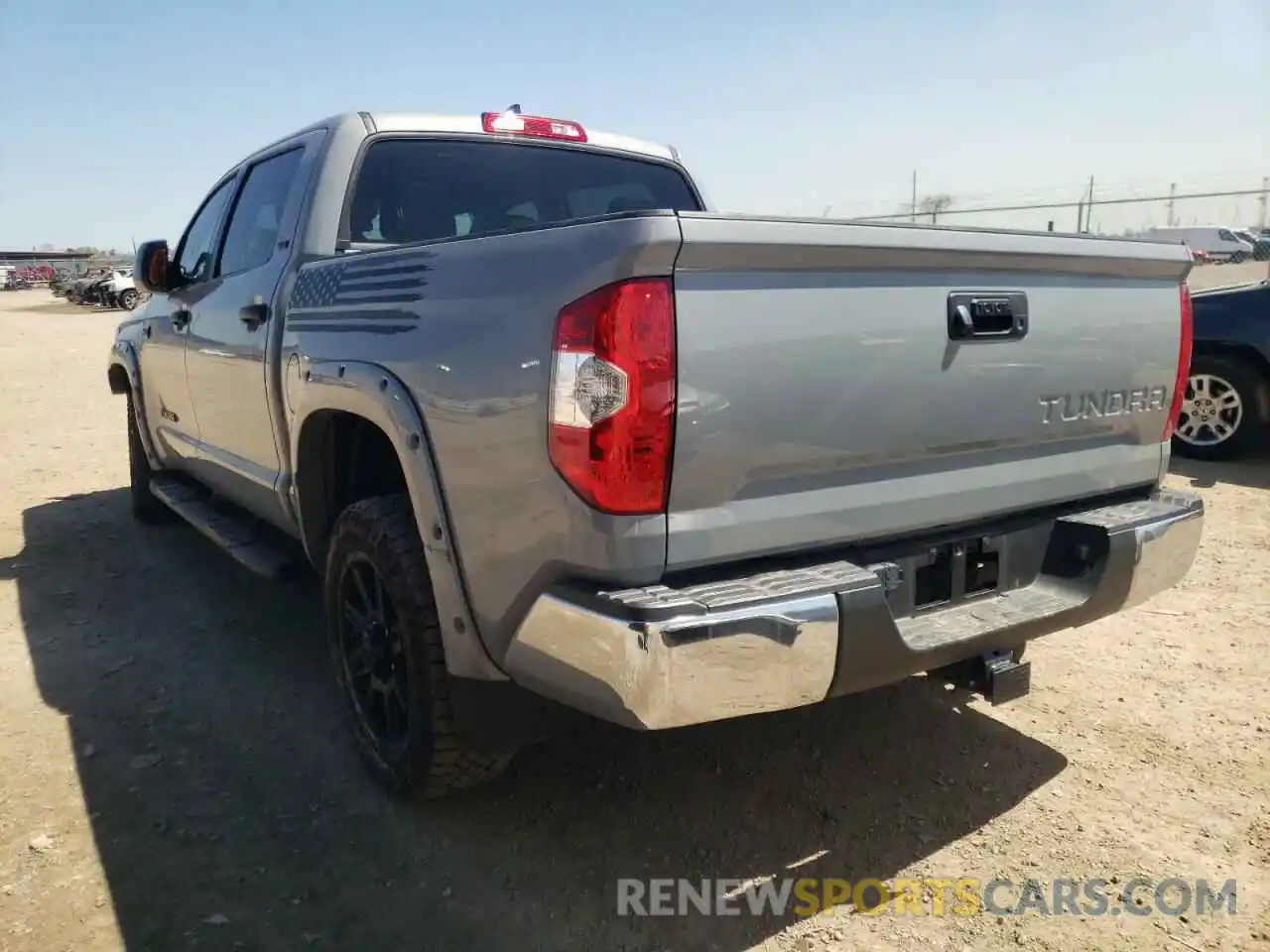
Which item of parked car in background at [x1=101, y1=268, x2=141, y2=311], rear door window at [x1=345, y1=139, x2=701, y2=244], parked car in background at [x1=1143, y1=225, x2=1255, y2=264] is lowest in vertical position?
rear door window at [x1=345, y1=139, x2=701, y2=244]

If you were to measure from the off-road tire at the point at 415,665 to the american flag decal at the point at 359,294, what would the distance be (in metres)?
0.52

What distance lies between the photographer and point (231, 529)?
4.13 m

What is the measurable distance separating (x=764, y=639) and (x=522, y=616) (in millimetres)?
550

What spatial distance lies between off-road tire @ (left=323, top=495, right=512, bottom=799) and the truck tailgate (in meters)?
0.85

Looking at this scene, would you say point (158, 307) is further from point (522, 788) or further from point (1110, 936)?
point (1110, 936)

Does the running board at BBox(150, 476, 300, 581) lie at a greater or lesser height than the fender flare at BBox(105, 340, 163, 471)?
lesser

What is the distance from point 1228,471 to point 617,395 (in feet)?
19.9

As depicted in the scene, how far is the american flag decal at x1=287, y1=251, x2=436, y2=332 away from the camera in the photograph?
2391 millimetres

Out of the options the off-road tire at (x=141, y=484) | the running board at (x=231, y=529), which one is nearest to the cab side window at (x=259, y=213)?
the running board at (x=231, y=529)

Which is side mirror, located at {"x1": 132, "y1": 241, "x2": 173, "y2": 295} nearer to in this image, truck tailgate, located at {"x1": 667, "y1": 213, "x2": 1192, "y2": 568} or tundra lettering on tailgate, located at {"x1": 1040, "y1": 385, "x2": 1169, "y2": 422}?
truck tailgate, located at {"x1": 667, "y1": 213, "x2": 1192, "y2": 568}

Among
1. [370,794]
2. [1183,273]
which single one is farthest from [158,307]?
[1183,273]

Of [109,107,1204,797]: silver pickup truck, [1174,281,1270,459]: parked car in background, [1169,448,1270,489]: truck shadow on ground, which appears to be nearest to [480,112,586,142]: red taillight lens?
[109,107,1204,797]: silver pickup truck

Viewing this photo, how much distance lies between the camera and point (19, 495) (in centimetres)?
680

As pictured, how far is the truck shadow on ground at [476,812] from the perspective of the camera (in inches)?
91.1
